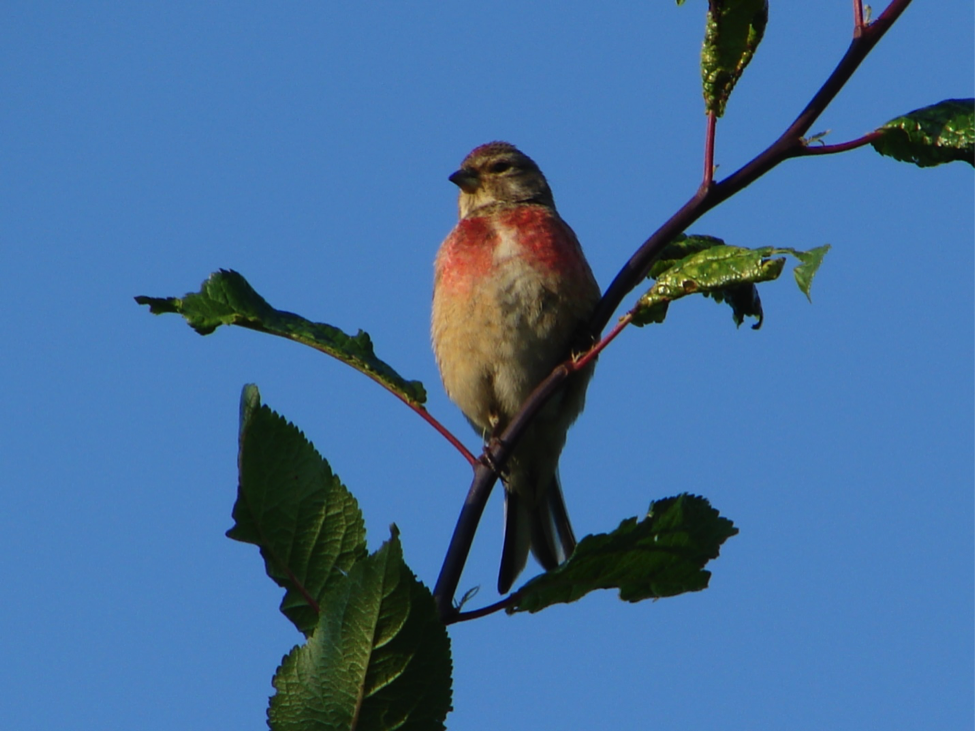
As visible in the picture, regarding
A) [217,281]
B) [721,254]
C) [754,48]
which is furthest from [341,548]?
[754,48]

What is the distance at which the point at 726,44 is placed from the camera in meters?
2.40

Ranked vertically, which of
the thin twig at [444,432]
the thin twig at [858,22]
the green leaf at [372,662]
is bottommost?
the green leaf at [372,662]

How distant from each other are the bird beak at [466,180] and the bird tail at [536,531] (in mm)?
1830

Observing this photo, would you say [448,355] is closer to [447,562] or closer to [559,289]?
[559,289]

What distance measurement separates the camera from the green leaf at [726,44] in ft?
7.87

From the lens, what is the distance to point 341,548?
7.03 ft

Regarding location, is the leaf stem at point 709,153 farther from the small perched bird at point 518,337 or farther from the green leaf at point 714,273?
the small perched bird at point 518,337

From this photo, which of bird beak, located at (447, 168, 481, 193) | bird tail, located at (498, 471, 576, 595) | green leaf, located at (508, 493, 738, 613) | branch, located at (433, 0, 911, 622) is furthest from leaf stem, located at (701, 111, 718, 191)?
bird beak, located at (447, 168, 481, 193)

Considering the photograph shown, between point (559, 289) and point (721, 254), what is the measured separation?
2.70 metres

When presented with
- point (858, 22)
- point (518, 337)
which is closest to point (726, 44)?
point (858, 22)

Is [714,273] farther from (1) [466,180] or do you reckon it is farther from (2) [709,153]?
(1) [466,180]

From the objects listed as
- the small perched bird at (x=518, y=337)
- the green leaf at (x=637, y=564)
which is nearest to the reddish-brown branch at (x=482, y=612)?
the green leaf at (x=637, y=564)

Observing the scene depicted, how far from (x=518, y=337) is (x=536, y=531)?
966 millimetres

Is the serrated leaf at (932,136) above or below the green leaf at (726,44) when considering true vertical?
below
